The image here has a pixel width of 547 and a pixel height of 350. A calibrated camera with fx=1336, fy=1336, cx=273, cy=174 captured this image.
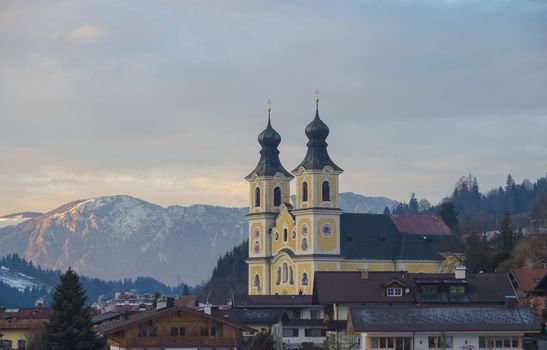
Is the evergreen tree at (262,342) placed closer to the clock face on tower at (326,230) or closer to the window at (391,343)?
the window at (391,343)

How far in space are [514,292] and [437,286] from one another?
17.6 feet

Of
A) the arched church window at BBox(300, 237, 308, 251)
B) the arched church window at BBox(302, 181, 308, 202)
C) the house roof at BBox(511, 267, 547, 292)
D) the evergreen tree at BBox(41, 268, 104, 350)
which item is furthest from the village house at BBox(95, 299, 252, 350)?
the arched church window at BBox(302, 181, 308, 202)

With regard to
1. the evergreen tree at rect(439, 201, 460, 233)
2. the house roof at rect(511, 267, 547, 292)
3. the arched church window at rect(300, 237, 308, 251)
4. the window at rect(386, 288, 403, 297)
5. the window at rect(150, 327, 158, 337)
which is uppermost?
the evergreen tree at rect(439, 201, 460, 233)

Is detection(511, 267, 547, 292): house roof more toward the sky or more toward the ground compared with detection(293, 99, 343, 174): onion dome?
more toward the ground

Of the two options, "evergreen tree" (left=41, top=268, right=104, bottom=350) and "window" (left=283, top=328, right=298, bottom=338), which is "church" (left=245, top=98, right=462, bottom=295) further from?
"evergreen tree" (left=41, top=268, right=104, bottom=350)

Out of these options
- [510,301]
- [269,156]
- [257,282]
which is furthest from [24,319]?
[269,156]

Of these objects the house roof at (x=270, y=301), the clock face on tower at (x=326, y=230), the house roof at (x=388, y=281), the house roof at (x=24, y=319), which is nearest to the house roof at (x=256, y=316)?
the house roof at (x=388, y=281)

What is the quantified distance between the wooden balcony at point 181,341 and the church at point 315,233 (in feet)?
153

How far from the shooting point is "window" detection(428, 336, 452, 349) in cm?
8294

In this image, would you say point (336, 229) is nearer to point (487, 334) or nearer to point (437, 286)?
point (437, 286)

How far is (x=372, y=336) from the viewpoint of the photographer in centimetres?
8200

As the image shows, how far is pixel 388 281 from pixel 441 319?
1159 centimetres

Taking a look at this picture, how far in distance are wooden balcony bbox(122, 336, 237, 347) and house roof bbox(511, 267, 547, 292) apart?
27.9 meters

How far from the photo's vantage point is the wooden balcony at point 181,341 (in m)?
81.4
